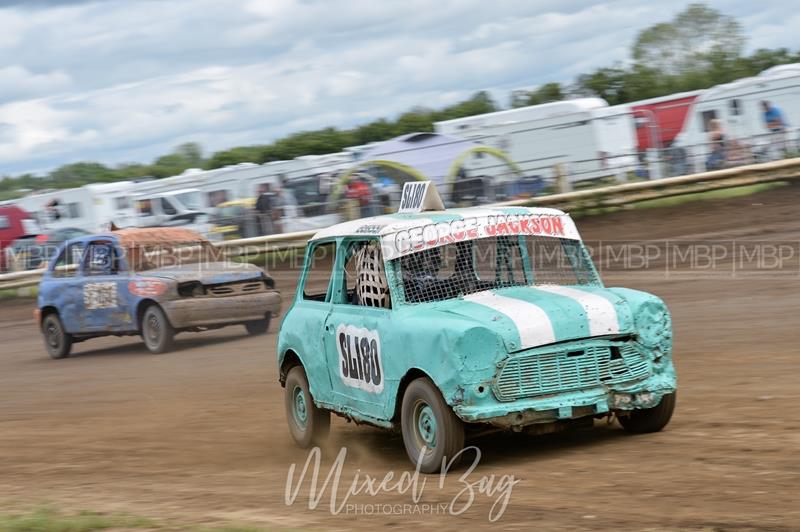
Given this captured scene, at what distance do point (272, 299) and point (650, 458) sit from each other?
9789mm

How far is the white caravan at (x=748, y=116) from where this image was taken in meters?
22.7

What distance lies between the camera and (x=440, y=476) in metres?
6.62

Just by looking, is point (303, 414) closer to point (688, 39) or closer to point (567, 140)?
point (567, 140)

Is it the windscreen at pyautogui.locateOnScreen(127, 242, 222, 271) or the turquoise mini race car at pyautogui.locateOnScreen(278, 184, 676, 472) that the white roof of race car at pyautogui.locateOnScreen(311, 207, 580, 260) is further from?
the windscreen at pyautogui.locateOnScreen(127, 242, 222, 271)

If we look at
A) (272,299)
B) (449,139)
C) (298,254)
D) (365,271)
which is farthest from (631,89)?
(365,271)

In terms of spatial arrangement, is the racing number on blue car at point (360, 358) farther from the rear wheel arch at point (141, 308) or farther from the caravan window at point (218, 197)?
the caravan window at point (218, 197)

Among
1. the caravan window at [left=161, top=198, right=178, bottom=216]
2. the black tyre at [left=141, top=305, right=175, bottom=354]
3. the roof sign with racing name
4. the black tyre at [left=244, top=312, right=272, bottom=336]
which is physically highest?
the roof sign with racing name

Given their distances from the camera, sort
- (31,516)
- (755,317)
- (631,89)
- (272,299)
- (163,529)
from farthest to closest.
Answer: (631,89) < (272,299) < (755,317) < (31,516) < (163,529)

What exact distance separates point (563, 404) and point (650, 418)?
2.99 ft

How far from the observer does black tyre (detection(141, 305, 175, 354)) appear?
596 inches

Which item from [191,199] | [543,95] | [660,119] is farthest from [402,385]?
[543,95]

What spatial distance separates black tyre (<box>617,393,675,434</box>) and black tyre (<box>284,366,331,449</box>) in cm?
227

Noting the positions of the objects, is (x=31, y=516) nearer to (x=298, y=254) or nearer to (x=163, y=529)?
(x=163, y=529)

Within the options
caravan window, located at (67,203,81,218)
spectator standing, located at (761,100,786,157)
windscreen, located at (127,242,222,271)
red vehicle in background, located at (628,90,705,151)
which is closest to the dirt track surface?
windscreen, located at (127,242,222,271)
